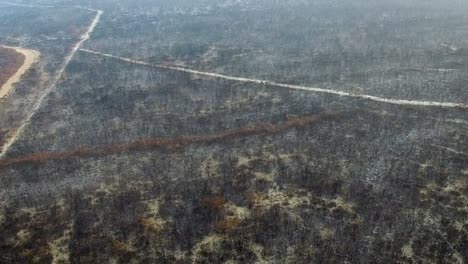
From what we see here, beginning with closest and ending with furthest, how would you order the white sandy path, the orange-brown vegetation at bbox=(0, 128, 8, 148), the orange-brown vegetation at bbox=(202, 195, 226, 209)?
the orange-brown vegetation at bbox=(202, 195, 226, 209)
the orange-brown vegetation at bbox=(0, 128, 8, 148)
the white sandy path

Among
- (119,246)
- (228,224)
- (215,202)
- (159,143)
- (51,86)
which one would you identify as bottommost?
(119,246)

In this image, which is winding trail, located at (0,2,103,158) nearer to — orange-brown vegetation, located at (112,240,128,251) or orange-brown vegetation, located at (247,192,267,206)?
orange-brown vegetation, located at (112,240,128,251)

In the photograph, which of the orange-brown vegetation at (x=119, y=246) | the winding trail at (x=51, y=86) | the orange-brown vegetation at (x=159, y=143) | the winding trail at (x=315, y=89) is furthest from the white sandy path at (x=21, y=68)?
the orange-brown vegetation at (x=119, y=246)

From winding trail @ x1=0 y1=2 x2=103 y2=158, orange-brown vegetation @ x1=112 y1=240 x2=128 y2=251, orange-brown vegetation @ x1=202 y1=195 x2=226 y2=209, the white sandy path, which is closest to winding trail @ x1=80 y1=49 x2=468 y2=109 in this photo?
winding trail @ x1=0 y1=2 x2=103 y2=158

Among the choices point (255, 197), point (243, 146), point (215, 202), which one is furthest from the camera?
point (243, 146)

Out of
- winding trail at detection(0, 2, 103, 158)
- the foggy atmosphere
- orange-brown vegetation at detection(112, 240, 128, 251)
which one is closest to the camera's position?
orange-brown vegetation at detection(112, 240, 128, 251)

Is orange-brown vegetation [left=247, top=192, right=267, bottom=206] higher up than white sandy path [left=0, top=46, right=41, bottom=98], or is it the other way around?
white sandy path [left=0, top=46, right=41, bottom=98]

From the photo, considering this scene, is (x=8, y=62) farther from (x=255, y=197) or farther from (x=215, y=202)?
(x=255, y=197)

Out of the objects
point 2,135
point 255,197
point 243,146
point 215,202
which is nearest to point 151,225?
point 215,202
